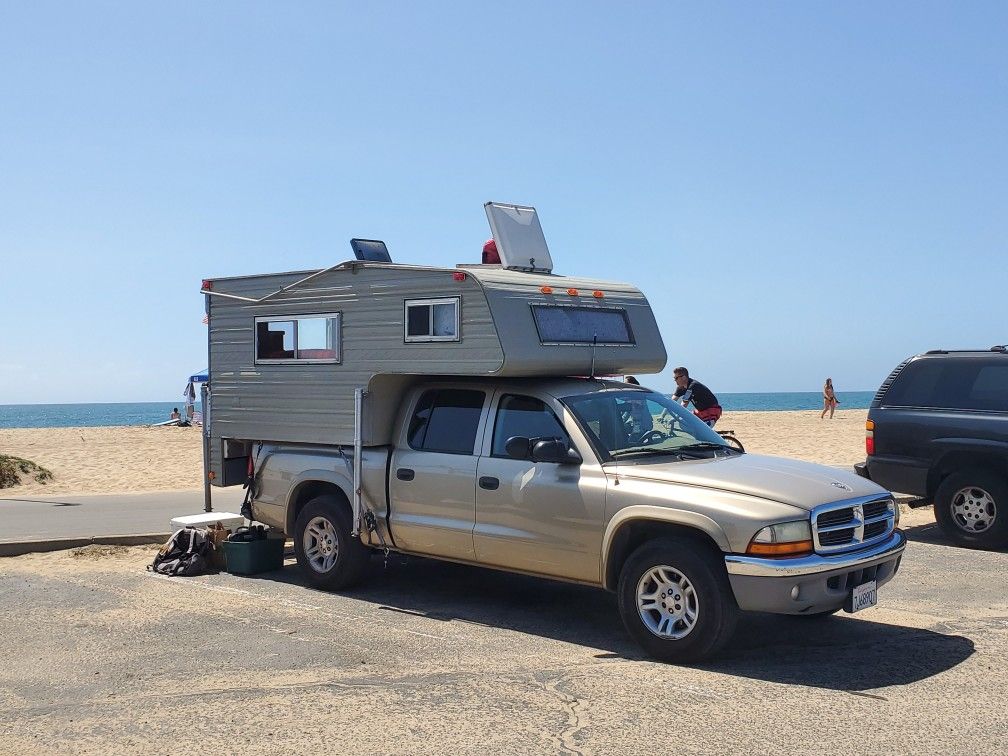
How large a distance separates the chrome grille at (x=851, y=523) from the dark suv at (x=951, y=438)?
168 inches

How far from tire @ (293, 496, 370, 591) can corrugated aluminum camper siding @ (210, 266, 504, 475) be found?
2.00 feet

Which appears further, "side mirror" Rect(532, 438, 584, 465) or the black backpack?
the black backpack

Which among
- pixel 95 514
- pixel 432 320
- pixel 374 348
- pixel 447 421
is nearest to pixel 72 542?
pixel 95 514

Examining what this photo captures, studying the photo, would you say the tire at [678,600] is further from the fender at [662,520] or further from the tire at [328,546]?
the tire at [328,546]

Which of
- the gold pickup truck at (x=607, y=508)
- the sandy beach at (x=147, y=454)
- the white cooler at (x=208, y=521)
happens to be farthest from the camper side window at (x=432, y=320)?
the sandy beach at (x=147, y=454)

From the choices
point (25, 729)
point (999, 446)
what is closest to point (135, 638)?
point (25, 729)

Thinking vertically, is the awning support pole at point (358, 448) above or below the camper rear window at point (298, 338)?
below

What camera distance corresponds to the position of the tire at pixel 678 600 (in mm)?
6621

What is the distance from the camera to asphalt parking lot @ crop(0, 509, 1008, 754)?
17.7 ft

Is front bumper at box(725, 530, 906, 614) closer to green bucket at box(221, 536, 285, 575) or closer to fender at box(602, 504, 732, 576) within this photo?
fender at box(602, 504, 732, 576)

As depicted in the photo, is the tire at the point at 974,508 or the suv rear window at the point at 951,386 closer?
the tire at the point at 974,508

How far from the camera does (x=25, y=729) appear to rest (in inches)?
221

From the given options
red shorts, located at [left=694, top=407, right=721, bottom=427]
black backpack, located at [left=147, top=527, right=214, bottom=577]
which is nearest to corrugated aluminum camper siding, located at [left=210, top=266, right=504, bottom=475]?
black backpack, located at [left=147, top=527, right=214, bottom=577]

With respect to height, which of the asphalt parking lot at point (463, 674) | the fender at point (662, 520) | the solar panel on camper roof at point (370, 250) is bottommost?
the asphalt parking lot at point (463, 674)
